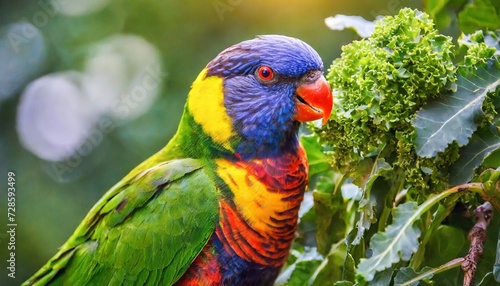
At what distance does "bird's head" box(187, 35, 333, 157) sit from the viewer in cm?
187

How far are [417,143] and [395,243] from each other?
24 cm

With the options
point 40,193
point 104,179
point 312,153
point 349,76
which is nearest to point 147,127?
point 104,179

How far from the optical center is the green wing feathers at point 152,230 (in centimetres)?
179

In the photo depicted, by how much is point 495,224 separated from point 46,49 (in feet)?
11.3

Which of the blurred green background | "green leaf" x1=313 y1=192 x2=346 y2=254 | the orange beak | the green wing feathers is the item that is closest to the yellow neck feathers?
the green wing feathers

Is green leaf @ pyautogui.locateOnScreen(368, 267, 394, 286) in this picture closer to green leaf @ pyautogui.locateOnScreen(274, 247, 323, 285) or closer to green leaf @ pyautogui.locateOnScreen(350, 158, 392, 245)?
green leaf @ pyautogui.locateOnScreen(350, 158, 392, 245)

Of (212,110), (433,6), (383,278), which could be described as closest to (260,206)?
(212,110)

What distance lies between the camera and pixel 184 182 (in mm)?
1829

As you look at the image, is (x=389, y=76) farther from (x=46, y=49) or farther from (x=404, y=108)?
(x=46, y=49)

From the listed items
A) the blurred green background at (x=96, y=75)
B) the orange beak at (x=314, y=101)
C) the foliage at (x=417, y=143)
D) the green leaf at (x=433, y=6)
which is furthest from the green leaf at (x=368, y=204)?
the blurred green background at (x=96, y=75)

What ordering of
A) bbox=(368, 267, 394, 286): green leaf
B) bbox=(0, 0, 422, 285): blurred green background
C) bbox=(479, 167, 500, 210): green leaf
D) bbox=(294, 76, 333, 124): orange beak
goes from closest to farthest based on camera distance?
bbox=(479, 167, 500, 210): green leaf
bbox=(368, 267, 394, 286): green leaf
bbox=(294, 76, 333, 124): orange beak
bbox=(0, 0, 422, 285): blurred green background

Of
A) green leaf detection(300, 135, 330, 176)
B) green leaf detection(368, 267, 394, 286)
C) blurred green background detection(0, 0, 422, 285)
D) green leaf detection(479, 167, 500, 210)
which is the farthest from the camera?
blurred green background detection(0, 0, 422, 285)

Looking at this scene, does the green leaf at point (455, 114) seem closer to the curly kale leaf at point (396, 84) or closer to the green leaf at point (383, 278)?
the curly kale leaf at point (396, 84)

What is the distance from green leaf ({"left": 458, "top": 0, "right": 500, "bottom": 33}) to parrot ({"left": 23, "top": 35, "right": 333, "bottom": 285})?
0.44m
